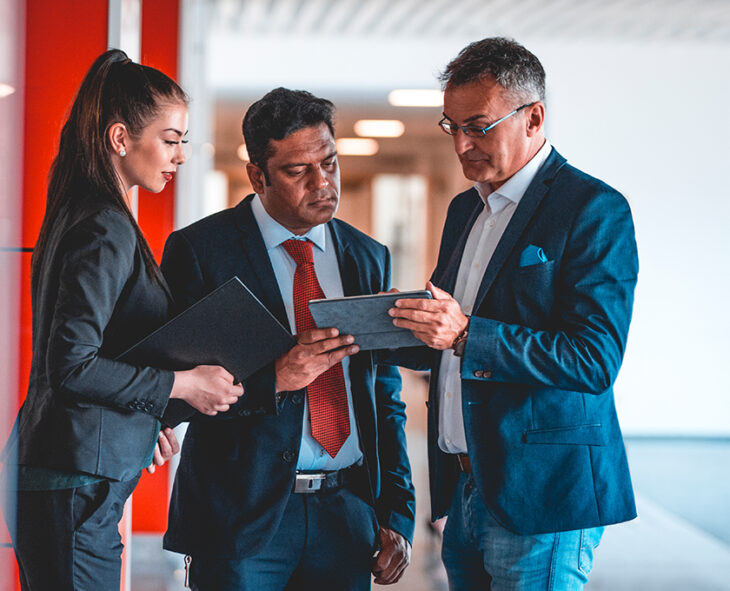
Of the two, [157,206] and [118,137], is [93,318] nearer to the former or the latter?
[118,137]

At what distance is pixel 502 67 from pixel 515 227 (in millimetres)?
384

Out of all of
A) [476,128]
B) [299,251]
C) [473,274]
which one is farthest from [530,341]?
[299,251]

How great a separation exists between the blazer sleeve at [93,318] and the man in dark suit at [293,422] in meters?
0.31

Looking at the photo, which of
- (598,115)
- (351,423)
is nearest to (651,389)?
(598,115)

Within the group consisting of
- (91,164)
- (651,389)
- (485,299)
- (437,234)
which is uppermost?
(437,234)

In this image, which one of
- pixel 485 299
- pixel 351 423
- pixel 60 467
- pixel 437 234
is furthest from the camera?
pixel 437 234

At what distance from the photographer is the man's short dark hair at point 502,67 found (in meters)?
1.87

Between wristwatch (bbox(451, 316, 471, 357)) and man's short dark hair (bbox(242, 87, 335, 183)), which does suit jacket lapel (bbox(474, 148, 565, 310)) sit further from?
man's short dark hair (bbox(242, 87, 335, 183))

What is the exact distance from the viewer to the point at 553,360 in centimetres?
165

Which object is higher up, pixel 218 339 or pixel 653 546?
pixel 218 339

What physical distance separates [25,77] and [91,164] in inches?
13.9

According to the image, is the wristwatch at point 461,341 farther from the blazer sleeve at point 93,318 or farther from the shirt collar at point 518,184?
the blazer sleeve at point 93,318

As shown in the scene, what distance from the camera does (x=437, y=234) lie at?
14336 millimetres

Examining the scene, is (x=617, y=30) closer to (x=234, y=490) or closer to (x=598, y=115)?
(x=598, y=115)
